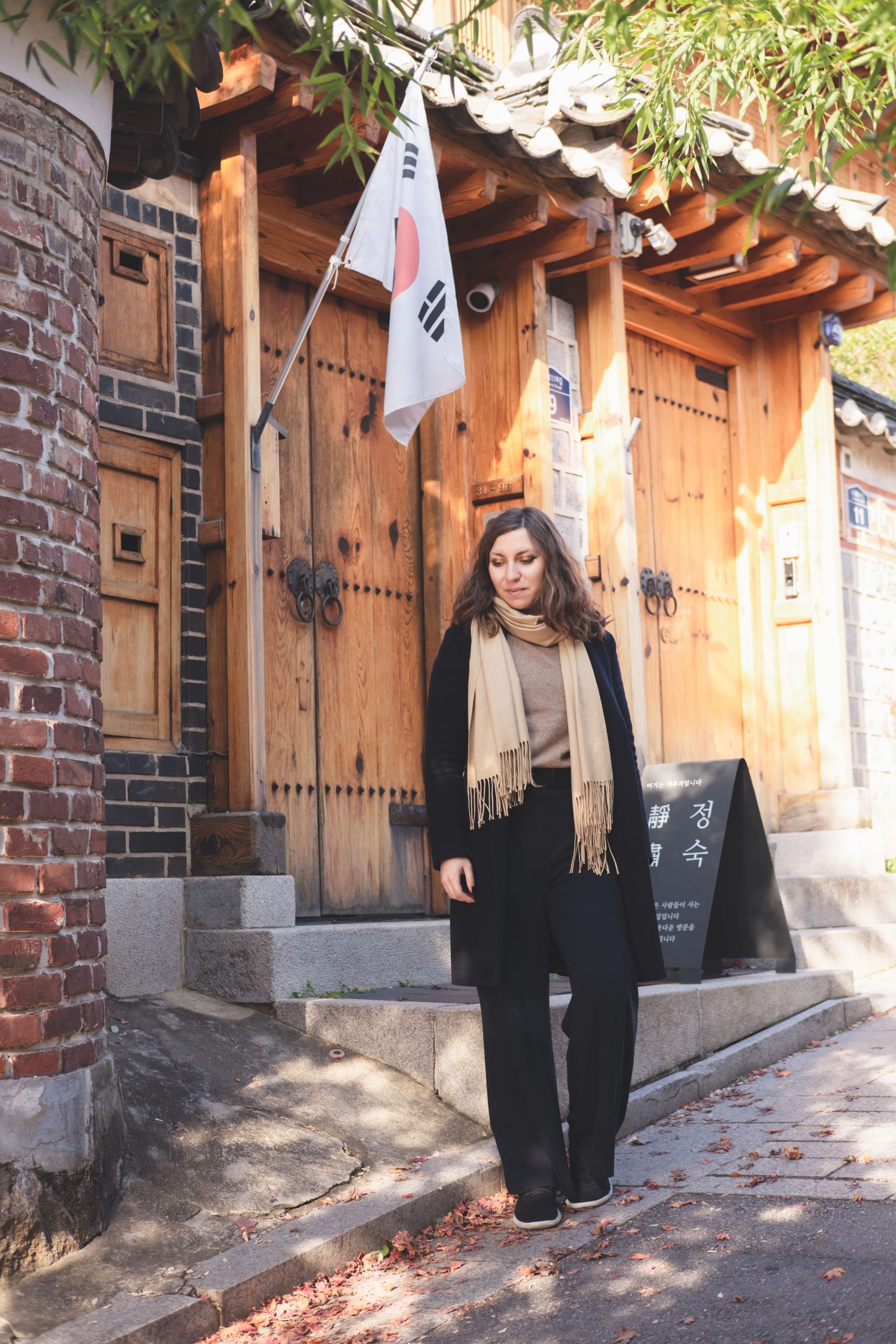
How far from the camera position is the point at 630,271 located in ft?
26.8

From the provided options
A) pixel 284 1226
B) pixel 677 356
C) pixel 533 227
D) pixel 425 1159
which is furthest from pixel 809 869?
pixel 284 1226

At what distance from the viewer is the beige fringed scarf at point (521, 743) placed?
12.4 feet

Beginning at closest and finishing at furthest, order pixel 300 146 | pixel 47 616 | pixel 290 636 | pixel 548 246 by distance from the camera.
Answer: pixel 47 616 → pixel 300 146 → pixel 290 636 → pixel 548 246

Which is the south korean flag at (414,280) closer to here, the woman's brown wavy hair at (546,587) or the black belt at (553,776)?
the woman's brown wavy hair at (546,587)

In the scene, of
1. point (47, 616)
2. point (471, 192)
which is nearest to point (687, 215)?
point (471, 192)

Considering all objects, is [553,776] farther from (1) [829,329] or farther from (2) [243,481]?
(1) [829,329]

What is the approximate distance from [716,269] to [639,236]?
3.05ft

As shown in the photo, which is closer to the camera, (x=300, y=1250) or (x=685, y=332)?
(x=300, y=1250)

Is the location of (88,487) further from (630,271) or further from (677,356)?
(677,356)

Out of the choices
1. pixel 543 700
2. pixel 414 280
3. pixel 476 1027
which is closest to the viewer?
pixel 543 700

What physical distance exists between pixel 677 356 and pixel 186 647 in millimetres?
4335

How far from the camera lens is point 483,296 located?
7320 mm

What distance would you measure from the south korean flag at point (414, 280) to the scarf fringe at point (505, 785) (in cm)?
225

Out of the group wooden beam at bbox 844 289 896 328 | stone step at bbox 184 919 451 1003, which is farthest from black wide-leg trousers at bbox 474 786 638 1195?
wooden beam at bbox 844 289 896 328
